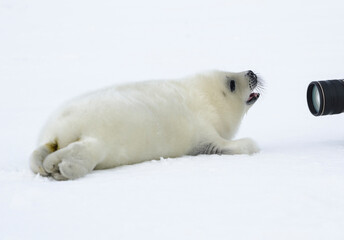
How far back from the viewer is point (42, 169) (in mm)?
3252

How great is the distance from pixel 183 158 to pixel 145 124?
0.38m

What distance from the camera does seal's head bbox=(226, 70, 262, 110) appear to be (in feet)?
15.4

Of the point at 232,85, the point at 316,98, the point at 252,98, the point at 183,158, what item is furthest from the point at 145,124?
the point at 316,98

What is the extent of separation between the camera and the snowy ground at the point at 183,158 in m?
2.28

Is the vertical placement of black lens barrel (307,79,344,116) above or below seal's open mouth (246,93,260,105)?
above

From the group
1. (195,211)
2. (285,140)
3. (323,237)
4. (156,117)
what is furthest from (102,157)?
(285,140)

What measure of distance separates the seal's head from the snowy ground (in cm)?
45

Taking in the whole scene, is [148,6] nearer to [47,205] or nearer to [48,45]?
[48,45]

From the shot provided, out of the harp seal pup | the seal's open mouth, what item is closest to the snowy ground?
the harp seal pup

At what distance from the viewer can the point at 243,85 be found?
474 cm

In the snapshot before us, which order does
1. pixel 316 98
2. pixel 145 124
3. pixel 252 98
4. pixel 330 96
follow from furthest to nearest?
pixel 252 98, pixel 316 98, pixel 330 96, pixel 145 124

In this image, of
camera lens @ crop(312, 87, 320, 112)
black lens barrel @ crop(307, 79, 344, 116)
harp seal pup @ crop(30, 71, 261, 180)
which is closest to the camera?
harp seal pup @ crop(30, 71, 261, 180)

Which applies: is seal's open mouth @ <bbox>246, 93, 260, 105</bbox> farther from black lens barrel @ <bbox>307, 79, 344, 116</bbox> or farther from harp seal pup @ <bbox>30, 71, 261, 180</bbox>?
black lens barrel @ <bbox>307, 79, 344, 116</bbox>

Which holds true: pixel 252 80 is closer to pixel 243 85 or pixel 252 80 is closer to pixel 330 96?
pixel 243 85
